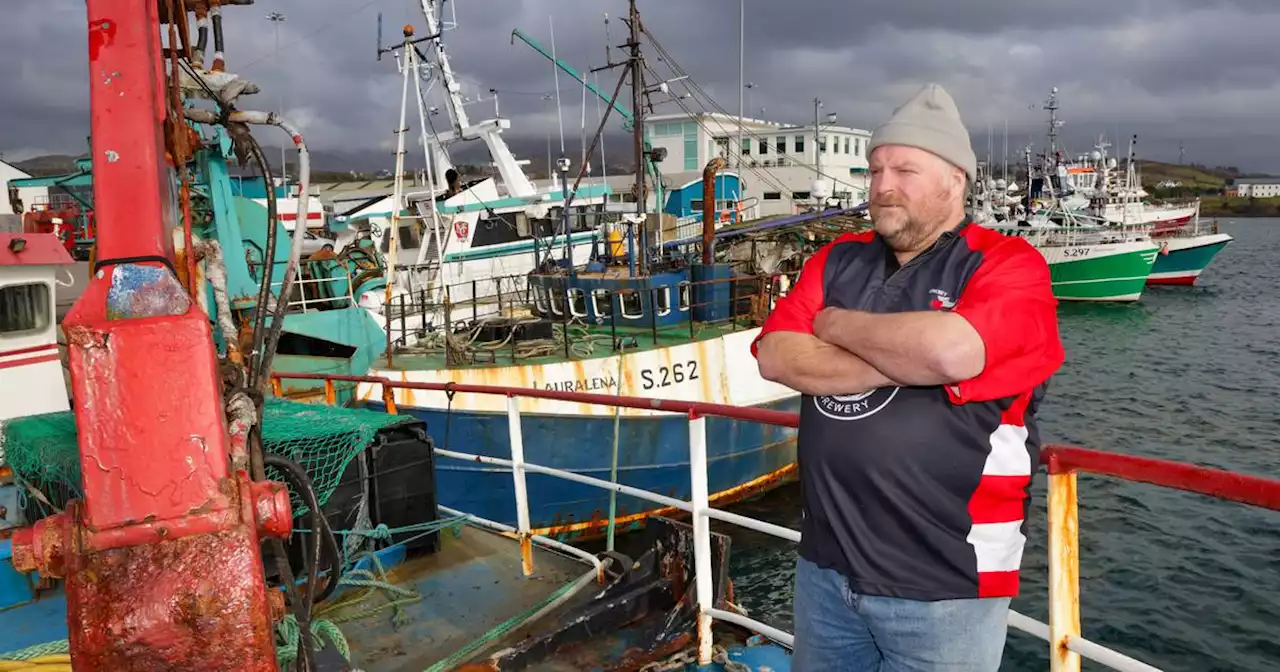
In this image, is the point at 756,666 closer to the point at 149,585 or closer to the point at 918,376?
the point at 918,376

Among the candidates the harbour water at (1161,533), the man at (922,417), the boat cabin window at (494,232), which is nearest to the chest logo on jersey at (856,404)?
the man at (922,417)

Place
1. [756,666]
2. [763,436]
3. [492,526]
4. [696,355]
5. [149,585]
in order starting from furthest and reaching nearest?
1. [763,436]
2. [696,355]
3. [492,526]
4. [756,666]
5. [149,585]

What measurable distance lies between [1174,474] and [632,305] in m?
12.8

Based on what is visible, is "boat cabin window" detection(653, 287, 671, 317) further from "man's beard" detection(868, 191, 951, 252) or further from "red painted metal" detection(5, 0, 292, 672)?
"red painted metal" detection(5, 0, 292, 672)

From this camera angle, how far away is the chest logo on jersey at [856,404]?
2.02 meters

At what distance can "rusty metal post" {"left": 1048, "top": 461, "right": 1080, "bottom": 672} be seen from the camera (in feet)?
7.27

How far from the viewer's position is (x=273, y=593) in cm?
218

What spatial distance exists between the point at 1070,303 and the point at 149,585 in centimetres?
4213

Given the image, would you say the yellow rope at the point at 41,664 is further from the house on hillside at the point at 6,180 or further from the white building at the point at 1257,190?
the white building at the point at 1257,190

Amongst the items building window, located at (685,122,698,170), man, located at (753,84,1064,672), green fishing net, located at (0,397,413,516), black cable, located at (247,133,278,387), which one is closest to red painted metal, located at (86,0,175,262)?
Result: black cable, located at (247,133,278,387)

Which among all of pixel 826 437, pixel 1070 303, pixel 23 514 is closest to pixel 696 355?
pixel 23 514

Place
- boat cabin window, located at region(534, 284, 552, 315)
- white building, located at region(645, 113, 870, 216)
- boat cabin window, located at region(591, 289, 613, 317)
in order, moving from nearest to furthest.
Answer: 1. boat cabin window, located at region(591, 289, 613, 317)
2. boat cabin window, located at region(534, 284, 552, 315)
3. white building, located at region(645, 113, 870, 216)

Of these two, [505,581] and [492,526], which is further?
[492,526]

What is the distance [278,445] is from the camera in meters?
4.24
